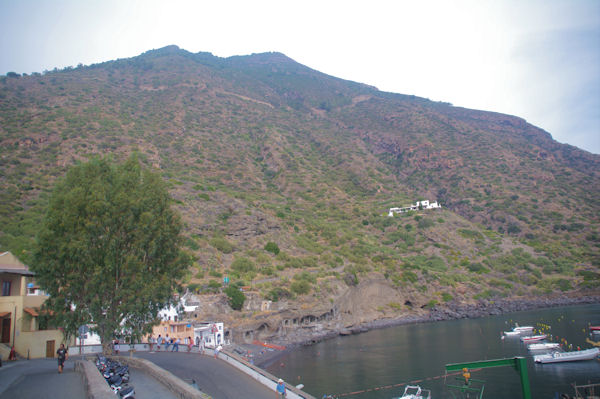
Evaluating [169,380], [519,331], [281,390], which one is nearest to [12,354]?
[169,380]

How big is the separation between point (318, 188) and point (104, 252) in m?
88.9

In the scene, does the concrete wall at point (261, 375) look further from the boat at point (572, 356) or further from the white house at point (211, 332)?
the boat at point (572, 356)

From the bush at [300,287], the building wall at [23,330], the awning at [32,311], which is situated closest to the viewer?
the building wall at [23,330]

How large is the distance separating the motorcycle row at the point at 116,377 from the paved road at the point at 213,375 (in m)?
3.59

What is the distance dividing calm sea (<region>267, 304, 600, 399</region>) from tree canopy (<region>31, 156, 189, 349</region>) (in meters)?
16.8

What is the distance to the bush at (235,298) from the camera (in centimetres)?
4806

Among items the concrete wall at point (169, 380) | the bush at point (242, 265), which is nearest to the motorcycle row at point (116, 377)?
the concrete wall at point (169, 380)

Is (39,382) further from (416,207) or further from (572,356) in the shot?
(416,207)

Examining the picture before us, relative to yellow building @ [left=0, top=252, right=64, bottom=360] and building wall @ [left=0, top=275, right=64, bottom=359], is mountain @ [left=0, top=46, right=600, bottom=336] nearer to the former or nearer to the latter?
yellow building @ [left=0, top=252, right=64, bottom=360]

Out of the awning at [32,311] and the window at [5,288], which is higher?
the window at [5,288]

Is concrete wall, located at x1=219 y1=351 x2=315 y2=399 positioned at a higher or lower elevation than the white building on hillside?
lower

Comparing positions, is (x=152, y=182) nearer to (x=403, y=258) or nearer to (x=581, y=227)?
(x=403, y=258)

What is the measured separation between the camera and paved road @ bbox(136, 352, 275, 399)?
18672 mm

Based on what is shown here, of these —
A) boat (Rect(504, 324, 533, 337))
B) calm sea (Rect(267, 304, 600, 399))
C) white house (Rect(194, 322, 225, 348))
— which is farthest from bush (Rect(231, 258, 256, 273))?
boat (Rect(504, 324, 533, 337))
